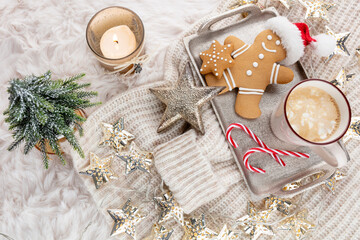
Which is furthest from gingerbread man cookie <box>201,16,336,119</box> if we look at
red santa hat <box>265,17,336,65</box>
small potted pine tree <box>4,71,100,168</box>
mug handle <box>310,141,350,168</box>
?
small potted pine tree <box>4,71,100,168</box>

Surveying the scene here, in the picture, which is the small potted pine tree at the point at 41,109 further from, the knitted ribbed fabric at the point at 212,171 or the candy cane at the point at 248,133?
the candy cane at the point at 248,133

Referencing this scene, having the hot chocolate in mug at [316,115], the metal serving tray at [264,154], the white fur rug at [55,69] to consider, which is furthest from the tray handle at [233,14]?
the hot chocolate in mug at [316,115]

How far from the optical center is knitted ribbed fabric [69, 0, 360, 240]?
61cm

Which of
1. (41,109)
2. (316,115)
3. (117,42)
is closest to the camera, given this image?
(41,109)

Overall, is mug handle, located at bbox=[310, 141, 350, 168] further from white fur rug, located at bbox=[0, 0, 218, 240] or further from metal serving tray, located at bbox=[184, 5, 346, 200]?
white fur rug, located at bbox=[0, 0, 218, 240]

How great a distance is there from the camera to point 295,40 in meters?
0.57

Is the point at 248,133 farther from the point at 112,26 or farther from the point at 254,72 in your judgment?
the point at 112,26

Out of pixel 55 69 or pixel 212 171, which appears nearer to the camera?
pixel 212 171

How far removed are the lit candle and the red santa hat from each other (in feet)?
1.10

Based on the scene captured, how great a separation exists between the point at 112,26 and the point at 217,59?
0.98ft

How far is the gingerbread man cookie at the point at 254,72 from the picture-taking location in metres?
0.59

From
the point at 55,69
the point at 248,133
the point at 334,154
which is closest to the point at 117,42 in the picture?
the point at 55,69

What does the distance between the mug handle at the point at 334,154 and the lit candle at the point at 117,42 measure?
494mm

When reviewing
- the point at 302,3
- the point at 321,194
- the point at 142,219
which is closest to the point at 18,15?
the point at 142,219
